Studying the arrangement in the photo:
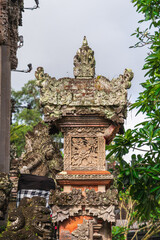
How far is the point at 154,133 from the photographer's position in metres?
7.89

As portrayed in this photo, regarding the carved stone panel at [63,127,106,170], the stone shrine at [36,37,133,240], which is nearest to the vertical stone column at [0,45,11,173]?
the stone shrine at [36,37,133,240]

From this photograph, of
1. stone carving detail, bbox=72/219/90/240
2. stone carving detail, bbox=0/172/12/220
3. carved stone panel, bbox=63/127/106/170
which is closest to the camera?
stone carving detail, bbox=0/172/12/220

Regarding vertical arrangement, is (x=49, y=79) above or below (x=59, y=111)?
above

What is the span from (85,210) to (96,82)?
88.1 inches

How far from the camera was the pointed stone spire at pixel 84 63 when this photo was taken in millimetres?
7644

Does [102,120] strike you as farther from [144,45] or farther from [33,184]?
[144,45]

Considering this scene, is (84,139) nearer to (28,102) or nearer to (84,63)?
(84,63)

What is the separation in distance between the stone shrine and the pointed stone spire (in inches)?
0.7

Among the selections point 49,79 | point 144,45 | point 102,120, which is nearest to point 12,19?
point 144,45

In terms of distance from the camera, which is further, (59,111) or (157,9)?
(157,9)

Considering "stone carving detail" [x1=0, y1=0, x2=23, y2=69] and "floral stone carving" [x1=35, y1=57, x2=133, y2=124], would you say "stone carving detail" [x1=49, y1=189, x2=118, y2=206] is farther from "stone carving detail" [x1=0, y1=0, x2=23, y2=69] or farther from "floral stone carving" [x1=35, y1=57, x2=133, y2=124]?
"stone carving detail" [x1=0, y1=0, x2=23, y2=69]

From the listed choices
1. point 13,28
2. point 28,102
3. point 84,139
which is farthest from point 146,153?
point 28,102

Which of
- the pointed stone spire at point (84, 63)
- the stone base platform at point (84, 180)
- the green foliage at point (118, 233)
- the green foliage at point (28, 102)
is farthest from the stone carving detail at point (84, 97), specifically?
the green foliage at point (28, 102)

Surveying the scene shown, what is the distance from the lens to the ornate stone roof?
7297 mm
